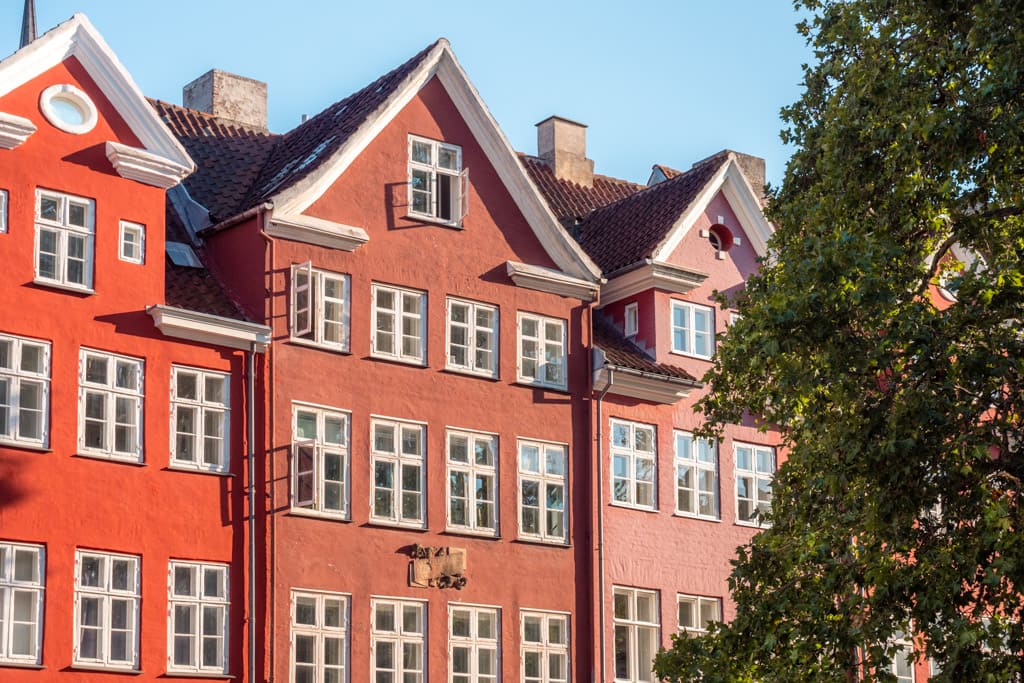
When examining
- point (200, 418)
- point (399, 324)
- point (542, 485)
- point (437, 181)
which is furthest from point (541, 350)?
point (200, 418)

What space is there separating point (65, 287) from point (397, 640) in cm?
829

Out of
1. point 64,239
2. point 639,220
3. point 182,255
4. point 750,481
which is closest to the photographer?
point 64,239

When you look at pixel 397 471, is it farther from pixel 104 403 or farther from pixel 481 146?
pixel 481 146

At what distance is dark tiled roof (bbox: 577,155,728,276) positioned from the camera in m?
38.1

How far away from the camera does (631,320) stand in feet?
125

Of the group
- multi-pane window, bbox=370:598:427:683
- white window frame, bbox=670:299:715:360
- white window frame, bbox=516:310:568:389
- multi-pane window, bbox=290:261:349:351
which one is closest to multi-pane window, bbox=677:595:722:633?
white window frame, bbox=670:299:715:360

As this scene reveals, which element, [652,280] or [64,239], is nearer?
[64,239]

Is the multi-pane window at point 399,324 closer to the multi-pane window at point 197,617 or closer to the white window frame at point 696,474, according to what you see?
the multi-pane window at point 197,617

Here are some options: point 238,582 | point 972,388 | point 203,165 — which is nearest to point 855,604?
point 972,388

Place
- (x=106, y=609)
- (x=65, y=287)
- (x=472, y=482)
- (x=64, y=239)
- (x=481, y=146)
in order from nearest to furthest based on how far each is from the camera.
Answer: (x=106, y=609), (x=65, y=287), (x=64, y=239), (x=472, y=482), (x=481, y=146)

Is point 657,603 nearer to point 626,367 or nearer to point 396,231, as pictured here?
point 626,367

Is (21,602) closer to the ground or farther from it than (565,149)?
closer to the ground

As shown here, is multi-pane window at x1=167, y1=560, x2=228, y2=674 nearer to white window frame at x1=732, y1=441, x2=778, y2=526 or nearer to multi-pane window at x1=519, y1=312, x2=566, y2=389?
multi-pane window at x1=519, y1=312, x2=566, y2=389

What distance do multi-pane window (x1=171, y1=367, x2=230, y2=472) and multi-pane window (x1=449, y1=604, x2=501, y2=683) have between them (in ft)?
17.3
